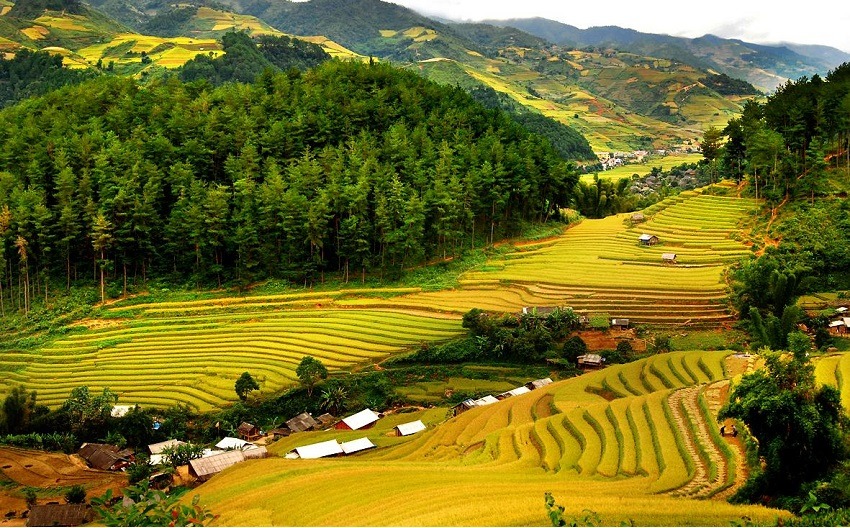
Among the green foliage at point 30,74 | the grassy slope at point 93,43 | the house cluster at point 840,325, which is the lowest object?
the house cluster at point 840,325

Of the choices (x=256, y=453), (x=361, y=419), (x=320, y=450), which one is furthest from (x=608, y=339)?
(x=256, y=453)

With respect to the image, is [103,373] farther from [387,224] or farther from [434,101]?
[434,101]

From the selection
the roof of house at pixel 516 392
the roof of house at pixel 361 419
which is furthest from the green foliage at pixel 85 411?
the roof of house at pixel 516 392

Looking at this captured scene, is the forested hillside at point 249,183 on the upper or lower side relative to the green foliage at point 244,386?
upper

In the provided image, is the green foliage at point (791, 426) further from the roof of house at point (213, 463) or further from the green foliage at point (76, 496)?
the green foliage at point (76, 496)

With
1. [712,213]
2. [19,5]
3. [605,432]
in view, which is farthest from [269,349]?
[19,5]

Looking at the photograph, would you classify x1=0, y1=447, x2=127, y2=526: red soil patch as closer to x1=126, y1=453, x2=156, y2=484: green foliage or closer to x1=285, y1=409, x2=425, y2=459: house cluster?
x1=126, y1=453, x2=156, y2=484: green foliage

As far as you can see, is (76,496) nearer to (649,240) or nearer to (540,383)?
(540,383)
